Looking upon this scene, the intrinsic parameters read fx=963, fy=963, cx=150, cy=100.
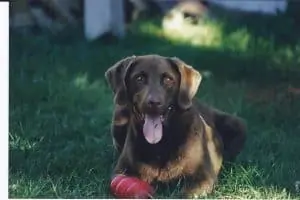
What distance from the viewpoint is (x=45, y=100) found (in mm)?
4410

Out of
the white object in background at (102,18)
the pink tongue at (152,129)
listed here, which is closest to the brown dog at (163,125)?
the pink tongue at (152,129)

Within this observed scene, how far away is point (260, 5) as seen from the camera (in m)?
4.60

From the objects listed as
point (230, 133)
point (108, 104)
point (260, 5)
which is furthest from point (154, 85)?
point (260, 5)

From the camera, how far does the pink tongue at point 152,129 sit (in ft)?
12.2

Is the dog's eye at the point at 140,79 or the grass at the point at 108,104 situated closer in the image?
the dog's eye at the point at 140,79

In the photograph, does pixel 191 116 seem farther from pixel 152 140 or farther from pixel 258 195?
pixel 258 195

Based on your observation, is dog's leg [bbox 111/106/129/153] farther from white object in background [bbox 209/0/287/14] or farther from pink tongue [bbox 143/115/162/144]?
white object in background [bbox 209/0/287/14]

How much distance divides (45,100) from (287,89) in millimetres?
1101

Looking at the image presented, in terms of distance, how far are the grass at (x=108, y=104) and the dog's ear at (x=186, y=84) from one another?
197 millimetres

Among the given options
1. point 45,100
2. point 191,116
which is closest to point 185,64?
point 191,116

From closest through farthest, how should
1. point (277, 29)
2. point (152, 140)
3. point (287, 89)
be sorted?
point (152, 140) → point (287, 89) → point (277, 29)

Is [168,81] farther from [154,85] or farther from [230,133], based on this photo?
[230,133]

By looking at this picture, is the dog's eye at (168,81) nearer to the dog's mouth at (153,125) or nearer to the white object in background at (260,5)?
→ the dog's mouth at (153,125)

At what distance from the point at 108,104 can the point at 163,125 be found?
0.57 m
